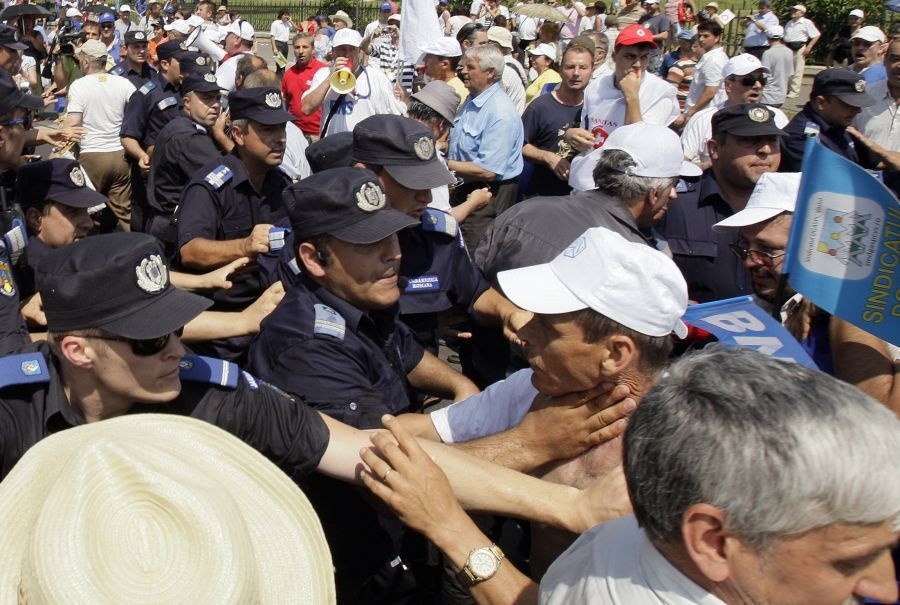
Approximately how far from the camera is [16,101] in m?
4.45

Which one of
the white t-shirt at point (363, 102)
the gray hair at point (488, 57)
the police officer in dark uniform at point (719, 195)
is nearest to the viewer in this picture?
the police officer in dark uniform at point (719, 195)

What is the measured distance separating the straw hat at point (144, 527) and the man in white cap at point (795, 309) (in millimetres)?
1615

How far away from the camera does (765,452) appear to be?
1.39 metres

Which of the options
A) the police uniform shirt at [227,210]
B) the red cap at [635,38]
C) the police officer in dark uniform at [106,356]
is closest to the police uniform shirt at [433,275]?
the police uniform shirt at [227,210]

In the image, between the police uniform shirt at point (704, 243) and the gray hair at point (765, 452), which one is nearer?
the gray hair at point (765, 452)

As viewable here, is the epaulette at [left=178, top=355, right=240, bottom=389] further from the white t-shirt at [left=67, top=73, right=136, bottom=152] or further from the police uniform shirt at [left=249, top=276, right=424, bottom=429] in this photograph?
the white t-shirt at [left=67, top=73, right=136, bottom=152]

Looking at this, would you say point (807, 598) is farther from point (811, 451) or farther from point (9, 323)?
point (9, 323)

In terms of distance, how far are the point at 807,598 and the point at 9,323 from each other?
279cm

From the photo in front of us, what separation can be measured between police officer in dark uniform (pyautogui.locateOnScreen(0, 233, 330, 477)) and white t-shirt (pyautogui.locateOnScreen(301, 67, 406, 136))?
4920mm

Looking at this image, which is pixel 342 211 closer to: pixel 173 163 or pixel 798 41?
pixel 173 163

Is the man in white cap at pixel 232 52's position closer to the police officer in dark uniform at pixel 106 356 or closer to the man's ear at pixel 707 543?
the police officer in dark uniform at pixel 106 356

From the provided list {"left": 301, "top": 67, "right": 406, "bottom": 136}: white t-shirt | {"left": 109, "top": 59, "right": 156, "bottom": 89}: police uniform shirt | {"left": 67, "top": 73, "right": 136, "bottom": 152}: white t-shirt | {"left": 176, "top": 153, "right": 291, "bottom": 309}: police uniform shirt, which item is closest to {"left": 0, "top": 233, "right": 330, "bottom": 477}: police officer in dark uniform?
{"left": 176, "top": 153, "right": 291, "bottom": 309}: police uniform shirt

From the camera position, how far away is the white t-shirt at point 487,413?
288cm

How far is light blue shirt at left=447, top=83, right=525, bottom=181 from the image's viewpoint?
22.0 ft
